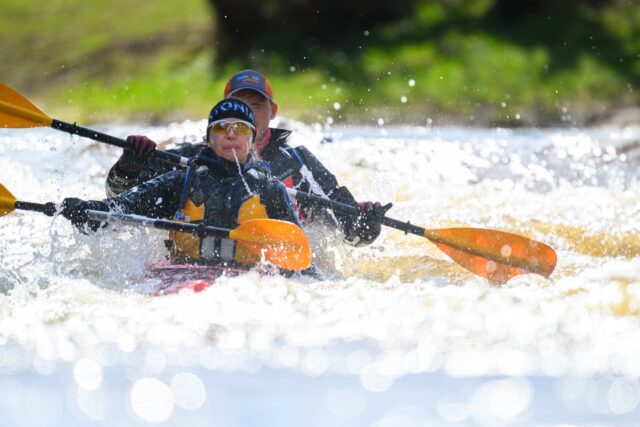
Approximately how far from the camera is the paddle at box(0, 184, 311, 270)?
14.8 ft

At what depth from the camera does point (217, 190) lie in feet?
15.7

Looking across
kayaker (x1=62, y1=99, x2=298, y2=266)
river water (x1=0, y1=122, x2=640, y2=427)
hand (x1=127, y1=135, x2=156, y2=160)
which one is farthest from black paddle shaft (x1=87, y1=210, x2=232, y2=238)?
hand (x1=127, y1=135, x2=156, y2=160)

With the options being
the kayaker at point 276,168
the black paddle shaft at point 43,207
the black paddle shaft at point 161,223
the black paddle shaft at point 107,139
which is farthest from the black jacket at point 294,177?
the black paddle shaft at point 161,223

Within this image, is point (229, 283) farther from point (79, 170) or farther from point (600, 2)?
point (600, 2)

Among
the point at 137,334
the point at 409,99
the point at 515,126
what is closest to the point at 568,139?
the point at 515,126

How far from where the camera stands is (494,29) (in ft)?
46.4

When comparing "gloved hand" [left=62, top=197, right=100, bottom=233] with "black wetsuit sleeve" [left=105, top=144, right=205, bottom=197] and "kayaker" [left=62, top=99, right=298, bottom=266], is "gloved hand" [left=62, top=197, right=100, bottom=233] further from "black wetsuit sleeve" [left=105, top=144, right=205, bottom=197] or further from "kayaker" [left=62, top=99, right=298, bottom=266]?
"black wetsuit sleeve" [left=105, top=144, right=205, bottom=197]

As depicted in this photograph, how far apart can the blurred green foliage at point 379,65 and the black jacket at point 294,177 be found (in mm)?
6064

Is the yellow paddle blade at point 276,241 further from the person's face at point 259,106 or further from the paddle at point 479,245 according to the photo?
the person's face at point 259,106

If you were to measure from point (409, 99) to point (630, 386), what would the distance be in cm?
982

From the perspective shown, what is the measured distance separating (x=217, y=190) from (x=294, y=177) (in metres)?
1.05

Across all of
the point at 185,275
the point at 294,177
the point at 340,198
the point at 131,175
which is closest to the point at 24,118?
the point at 131,175

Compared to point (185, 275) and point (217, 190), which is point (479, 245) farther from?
point (185, 275)

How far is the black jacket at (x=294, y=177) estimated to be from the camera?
5453 mm
